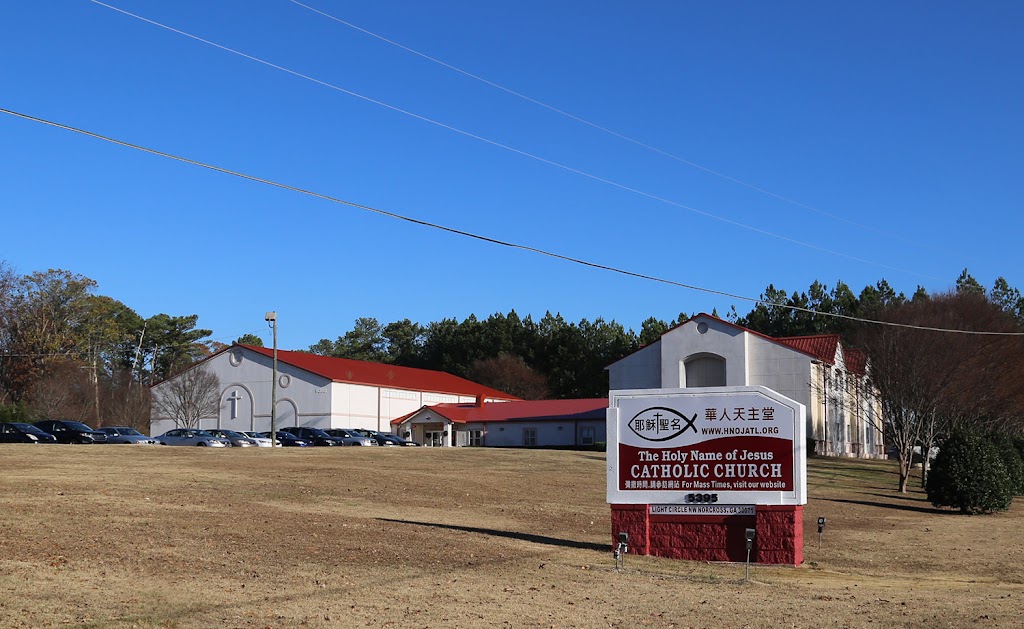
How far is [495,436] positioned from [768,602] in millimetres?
76025

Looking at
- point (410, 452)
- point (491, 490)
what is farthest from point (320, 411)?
point (491, 490)

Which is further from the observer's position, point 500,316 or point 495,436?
point 500,316

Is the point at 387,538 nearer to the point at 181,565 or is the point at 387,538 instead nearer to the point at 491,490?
the point at 181,565

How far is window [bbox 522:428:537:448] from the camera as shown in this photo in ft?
290

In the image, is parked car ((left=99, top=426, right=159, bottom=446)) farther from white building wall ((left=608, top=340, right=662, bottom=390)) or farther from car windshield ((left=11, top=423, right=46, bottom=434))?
white building wall ((left=608, top=340, right=662, bottom=390))

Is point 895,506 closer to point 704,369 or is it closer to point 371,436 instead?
point 704,369

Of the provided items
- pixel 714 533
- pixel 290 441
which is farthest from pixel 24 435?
pixel 714 533

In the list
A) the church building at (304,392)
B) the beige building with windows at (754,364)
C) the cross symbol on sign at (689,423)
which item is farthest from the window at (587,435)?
the cross symbol on sign at (689,423)

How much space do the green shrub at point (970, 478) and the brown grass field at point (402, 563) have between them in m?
3.24

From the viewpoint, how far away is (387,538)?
20031 mm

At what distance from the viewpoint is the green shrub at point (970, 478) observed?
3622 cm

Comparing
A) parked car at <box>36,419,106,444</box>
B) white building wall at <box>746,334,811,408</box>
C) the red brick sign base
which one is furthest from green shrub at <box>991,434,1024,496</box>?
parked car at <box>36,419,106,444</box>

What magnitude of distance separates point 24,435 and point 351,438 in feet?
71.6

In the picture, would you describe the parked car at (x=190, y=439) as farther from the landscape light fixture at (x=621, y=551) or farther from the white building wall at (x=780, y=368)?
the landscape light fixture at (x=621, y=551)
